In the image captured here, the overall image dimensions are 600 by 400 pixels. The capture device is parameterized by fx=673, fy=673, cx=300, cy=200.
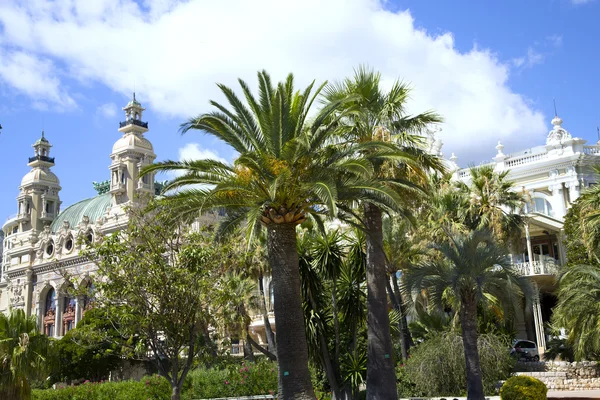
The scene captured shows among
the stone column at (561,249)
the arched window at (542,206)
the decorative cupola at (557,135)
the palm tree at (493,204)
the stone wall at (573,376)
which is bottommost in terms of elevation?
the stone wall at (573,376)

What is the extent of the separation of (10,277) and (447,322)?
66.8m

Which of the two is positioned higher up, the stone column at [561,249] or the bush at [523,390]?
the stone column at [561,249]

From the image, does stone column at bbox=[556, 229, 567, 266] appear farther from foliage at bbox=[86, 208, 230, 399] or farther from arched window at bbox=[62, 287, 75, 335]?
arched window at bbox=[62, 287, 75, 335]

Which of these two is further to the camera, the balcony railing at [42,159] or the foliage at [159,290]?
the balcony railing at [42,159]

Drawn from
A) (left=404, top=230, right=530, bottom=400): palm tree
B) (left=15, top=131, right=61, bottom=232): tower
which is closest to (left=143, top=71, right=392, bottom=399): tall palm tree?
(left=404, top=230, right=530, bottom=400): palm tree

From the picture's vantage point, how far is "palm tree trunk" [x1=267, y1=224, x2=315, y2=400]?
1833cm

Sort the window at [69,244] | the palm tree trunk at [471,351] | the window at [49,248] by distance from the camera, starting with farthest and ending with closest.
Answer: the window at [49,248] < the window at [69,244] < the palm tree trunk at [471,351]

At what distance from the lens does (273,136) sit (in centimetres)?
1898

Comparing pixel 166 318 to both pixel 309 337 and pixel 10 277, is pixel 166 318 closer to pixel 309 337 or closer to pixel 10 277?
pixel 309 337

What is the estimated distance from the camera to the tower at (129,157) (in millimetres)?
71062

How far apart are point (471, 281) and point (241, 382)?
14263 mm

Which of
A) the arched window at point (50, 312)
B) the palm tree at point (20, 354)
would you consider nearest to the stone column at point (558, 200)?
the palm tree at point (20, 354)

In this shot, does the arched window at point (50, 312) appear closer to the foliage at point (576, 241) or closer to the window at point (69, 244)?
the window at point (69, 244)

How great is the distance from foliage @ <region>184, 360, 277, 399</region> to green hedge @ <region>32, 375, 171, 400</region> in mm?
1552
